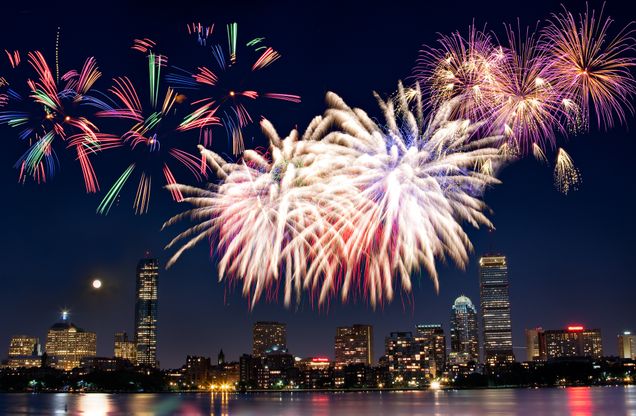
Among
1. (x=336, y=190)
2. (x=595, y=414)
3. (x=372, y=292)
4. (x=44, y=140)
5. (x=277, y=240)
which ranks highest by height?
(x=44, y=140)

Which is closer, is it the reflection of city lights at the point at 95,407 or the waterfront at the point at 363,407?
the waterfront at the point at 363,407

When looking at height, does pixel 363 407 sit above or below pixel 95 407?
below

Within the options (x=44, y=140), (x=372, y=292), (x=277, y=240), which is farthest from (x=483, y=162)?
(x=44, y=140)

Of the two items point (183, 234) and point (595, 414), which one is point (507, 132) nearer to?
point (183, 234)

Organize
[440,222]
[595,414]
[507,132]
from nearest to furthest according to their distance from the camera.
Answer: [507,132] → [440,222] → [595,414]

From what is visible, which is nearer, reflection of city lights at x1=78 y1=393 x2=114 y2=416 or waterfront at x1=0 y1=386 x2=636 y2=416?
waterfront at x1=0 y1=386 x2=636 y2=416

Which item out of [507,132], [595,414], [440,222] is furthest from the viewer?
[595,414]

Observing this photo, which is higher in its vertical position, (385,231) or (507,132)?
(507,132)

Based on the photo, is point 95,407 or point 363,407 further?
point 95,407

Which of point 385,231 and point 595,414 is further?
point 595,414

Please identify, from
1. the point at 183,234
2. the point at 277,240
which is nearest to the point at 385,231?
the point at 277,240
